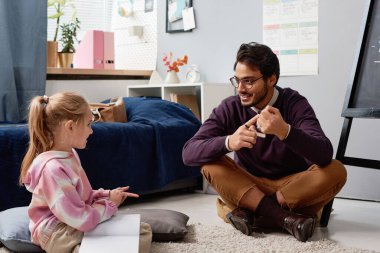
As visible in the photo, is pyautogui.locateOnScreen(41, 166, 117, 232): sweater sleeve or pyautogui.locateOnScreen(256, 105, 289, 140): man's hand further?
pyautogui.locateOnScreen(256, 105, 289, 140): man's hand

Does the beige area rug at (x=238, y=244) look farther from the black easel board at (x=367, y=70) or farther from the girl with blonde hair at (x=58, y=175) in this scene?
the black easel board at (x=367, y=70)

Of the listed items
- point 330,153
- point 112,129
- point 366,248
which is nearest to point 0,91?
point 112,129

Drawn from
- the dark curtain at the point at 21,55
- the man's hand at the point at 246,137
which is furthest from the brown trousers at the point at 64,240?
the dark curtain at the point at 21,55

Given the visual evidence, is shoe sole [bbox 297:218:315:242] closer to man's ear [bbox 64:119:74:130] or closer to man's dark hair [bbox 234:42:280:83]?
man's dark hair [bbox 234:42:280:83]

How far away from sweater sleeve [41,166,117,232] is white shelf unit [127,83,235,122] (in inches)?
69.6

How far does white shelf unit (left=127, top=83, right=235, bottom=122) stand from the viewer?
3426 mm

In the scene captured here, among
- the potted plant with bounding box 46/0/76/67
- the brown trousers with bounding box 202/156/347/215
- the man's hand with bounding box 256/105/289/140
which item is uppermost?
the potted plant with bounding box 46/0/76/67

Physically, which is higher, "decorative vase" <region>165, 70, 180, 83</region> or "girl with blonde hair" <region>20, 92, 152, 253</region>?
"decorative vase" <region>165, 70, 180, 83</region>

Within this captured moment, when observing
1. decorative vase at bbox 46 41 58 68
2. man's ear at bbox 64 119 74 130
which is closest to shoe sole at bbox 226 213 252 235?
man's ear at bbox 64 119 74 130

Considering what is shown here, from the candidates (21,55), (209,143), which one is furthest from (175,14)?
(209,143)

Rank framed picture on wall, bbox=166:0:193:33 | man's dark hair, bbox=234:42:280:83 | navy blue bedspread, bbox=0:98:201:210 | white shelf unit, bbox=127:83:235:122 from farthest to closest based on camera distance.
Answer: framed picture on wall, bbox=166:0:193:33 < white shelf unit, bbox=127:83:235:122 < navy blue bedspread, bbox=0:98:201:210 < man's dark hair, bbox=234:42:280:83

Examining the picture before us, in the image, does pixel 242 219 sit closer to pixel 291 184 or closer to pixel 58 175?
pixel 291 184

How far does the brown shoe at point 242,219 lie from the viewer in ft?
7.38

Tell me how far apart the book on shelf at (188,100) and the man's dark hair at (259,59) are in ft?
4.24
